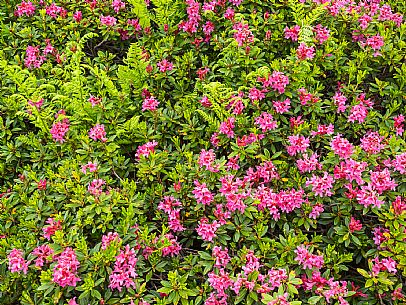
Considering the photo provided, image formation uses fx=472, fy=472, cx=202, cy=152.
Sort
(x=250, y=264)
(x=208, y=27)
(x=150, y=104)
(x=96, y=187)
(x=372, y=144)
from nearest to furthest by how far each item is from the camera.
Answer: (x=250, y=264) → (x=96, y=187) → (x=372, y=144) → (x=150, y=104) → (x=208, y=27)

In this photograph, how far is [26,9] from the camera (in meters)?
3.83

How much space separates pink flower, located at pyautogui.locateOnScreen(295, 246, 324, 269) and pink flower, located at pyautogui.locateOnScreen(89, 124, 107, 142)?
53.2 inches

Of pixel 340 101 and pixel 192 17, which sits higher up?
pixel 192 17

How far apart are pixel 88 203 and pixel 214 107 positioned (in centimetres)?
97

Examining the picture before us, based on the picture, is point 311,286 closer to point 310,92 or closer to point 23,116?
point 310,92

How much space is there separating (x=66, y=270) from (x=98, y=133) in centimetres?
90

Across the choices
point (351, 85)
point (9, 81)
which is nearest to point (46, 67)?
point (9, 81)

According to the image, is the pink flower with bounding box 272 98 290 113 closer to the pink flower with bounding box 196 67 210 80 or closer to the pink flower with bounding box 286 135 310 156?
the pink flower with bounding box 286 135 310 156

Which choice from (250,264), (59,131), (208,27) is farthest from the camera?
(208,27)

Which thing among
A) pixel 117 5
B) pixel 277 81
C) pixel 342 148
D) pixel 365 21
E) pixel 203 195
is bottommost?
pixel 203 195

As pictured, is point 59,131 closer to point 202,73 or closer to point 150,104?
point 150,104

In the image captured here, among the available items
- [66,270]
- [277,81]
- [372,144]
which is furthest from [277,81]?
[66,270]

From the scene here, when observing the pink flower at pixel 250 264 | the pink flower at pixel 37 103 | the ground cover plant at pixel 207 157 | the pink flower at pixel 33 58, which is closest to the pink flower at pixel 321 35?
the ground cover plant at pixel 207 157

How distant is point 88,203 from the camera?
2.75 metres
